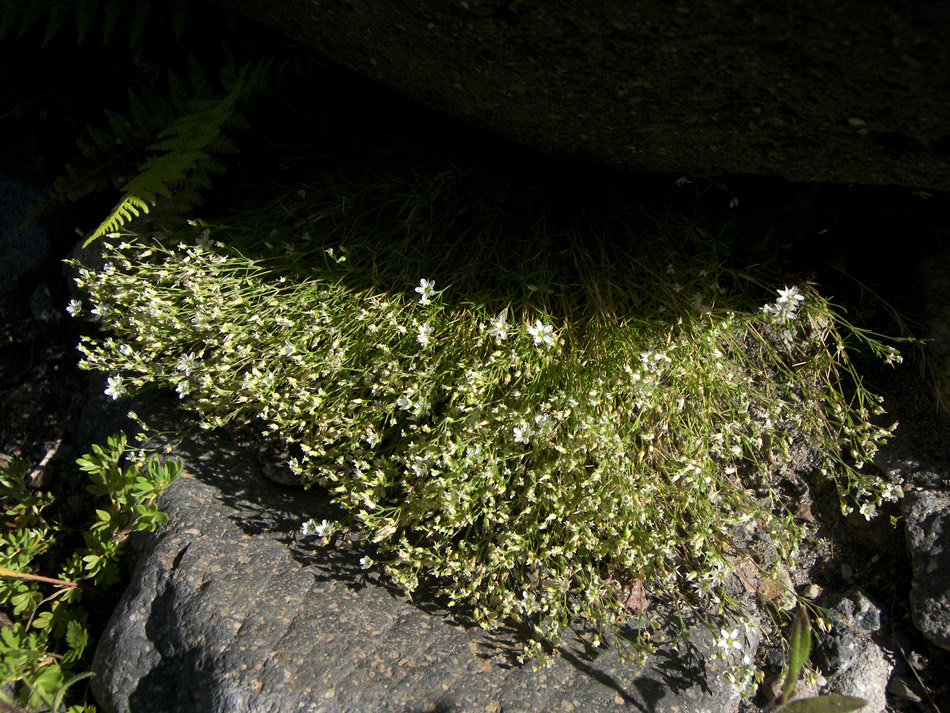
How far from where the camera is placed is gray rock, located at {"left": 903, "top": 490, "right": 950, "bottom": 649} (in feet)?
7.88

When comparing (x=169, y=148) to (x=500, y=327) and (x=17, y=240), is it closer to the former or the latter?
(x=17, y=240)

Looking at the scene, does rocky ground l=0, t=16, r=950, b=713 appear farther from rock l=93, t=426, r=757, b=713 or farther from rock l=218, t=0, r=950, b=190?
rock l=218, t=0, r=950, b=190

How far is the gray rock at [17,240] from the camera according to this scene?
348 centimetres

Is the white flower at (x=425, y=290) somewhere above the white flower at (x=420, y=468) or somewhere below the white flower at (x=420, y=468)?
above

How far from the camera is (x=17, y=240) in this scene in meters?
3.49

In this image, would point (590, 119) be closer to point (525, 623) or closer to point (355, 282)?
point (355, 282)

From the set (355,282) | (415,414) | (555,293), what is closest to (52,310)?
(355,282)

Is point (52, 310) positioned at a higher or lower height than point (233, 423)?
higher

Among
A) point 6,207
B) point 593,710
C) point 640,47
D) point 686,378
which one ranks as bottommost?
point 593,710

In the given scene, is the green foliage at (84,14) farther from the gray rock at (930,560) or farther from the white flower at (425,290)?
the gray rock at (930,560)

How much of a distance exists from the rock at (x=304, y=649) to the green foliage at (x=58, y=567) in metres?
0.16

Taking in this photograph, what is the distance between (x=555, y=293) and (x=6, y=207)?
307cm

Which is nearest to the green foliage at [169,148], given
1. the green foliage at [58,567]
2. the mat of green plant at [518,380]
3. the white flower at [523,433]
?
the mat of green plant at [518,380]

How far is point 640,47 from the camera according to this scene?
1.91m
